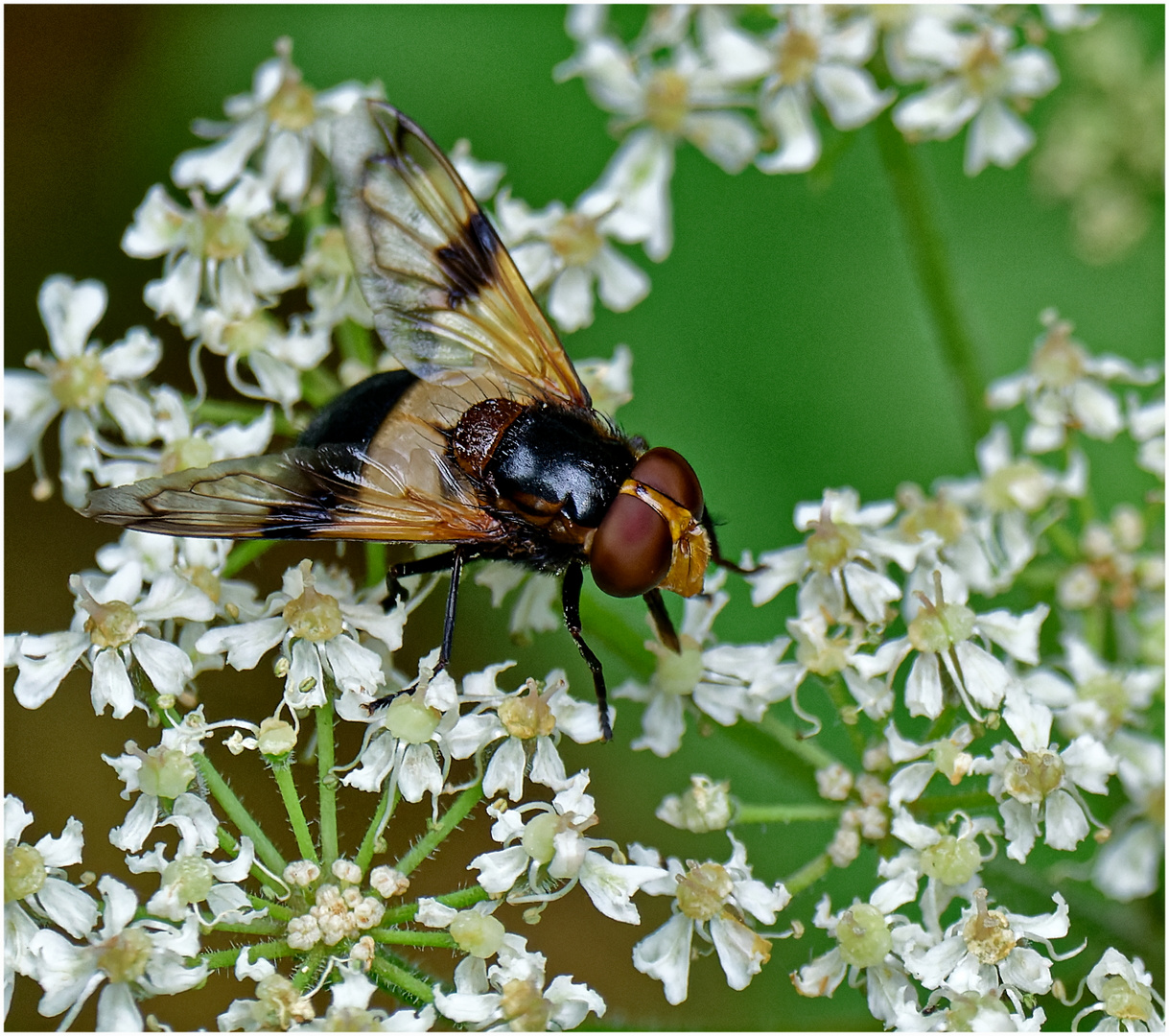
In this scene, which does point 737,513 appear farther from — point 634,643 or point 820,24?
point 820,24

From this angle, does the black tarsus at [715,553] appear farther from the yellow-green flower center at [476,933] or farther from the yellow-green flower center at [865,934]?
the yellow-green flower center at [476,933]

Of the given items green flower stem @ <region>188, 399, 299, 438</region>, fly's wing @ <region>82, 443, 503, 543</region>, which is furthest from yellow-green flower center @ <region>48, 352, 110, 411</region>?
fly's wing @ <region>82, 443, 503, 543</region>

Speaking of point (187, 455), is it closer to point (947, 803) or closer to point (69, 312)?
point (69, 312)

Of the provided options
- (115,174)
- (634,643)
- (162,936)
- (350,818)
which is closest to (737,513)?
(634,643)

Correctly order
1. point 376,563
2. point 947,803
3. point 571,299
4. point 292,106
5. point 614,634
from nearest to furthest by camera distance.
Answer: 1. point 947,803
2. point 376,563
3. point 614,634
4. point 292,106
5. point 571,299

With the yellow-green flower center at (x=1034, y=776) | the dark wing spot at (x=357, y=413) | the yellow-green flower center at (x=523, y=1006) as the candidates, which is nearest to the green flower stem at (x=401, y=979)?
the yellow-green flower center at (x=523, y=1006)

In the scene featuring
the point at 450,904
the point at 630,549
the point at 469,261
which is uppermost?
the point at 469,261

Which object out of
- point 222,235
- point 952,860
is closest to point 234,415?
point 222,235
